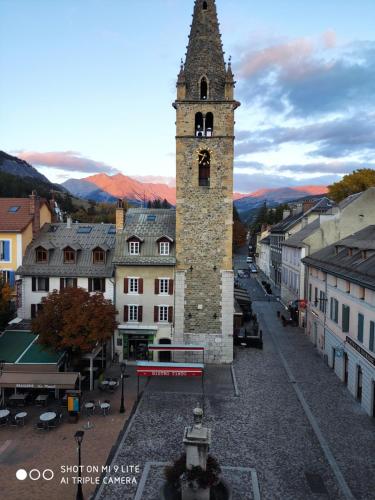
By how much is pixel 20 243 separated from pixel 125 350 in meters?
12.8

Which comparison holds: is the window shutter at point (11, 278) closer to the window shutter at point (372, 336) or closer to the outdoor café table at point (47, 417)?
the outdoor café table at point (47, 417)

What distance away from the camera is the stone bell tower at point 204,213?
32281 mm

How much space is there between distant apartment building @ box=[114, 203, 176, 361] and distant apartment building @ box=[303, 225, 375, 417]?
1281 cm

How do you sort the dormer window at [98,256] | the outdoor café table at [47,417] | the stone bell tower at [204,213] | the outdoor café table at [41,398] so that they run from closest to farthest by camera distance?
the outdoor café table at [47,417]
the outdoor café table at [41,398]
the stone bell tower at [204,213]
the dormer window at [98,256]

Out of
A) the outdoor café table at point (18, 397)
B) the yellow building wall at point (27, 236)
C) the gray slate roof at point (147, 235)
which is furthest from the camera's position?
the yellow building wall at point (27, 236)

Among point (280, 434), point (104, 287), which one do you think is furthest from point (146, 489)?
point (104, 287)

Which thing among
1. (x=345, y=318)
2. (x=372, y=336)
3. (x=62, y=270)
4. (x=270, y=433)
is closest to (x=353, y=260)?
(x=345, y=318)

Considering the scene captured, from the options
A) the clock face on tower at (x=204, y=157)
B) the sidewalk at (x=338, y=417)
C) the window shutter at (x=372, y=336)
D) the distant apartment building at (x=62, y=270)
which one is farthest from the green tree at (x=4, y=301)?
the window shutter at (x=372, y=336)

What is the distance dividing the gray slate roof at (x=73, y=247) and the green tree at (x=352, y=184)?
4381cm

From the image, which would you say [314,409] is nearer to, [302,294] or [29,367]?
[29,367]

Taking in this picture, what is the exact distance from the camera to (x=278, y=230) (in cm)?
6781

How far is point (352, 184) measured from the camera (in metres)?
64.8

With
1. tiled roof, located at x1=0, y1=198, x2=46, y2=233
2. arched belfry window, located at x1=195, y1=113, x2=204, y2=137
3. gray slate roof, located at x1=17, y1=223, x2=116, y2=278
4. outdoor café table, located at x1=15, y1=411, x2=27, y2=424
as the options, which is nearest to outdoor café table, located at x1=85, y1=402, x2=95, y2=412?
outdoor café table, located at x1=15, y1=411, x2=27, y2=424

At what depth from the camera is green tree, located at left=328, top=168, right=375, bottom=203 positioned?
62.9m
